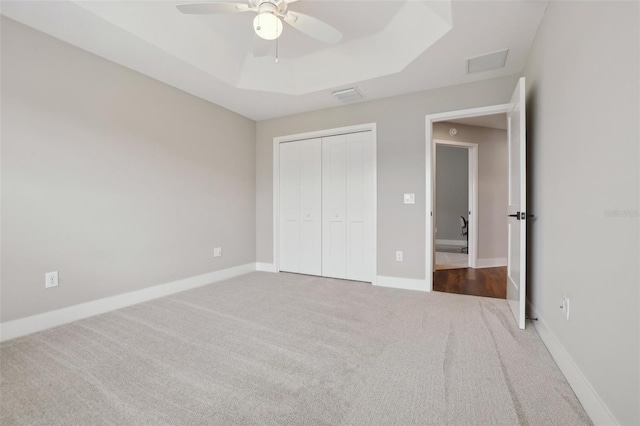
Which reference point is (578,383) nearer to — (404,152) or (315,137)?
(404,152)

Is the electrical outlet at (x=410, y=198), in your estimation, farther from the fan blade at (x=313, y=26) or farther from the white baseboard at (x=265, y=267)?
the white baseboard at (x=265, y=267)

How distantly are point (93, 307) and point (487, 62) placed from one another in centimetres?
447

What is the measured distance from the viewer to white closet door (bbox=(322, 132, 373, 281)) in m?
3.69

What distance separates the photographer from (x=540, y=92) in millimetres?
2143

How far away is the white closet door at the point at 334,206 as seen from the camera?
12.7 ft

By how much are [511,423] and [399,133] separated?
3.01 meters

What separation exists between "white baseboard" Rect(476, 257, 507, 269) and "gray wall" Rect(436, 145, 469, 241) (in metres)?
2.57

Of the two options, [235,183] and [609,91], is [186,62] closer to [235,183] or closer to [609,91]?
[235,183]

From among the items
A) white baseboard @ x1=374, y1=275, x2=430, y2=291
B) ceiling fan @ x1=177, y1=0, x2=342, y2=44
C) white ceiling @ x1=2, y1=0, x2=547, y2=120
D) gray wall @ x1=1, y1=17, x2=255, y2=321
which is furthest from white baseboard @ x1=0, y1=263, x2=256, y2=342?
ceiling fan @ x1=177, y1=0, x2=342, y2=44

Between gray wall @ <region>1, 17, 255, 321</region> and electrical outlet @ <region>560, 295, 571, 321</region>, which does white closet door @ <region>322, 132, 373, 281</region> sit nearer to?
gray wall @ <region>1, 17, 255, 321</region>

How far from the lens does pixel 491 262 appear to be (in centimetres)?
480

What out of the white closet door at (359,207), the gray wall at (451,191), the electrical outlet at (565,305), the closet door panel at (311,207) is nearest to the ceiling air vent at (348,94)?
the white closet door at (359,207)

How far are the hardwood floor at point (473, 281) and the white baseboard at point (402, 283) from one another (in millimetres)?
233

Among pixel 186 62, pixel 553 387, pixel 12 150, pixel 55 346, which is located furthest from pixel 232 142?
pixel 553 387
